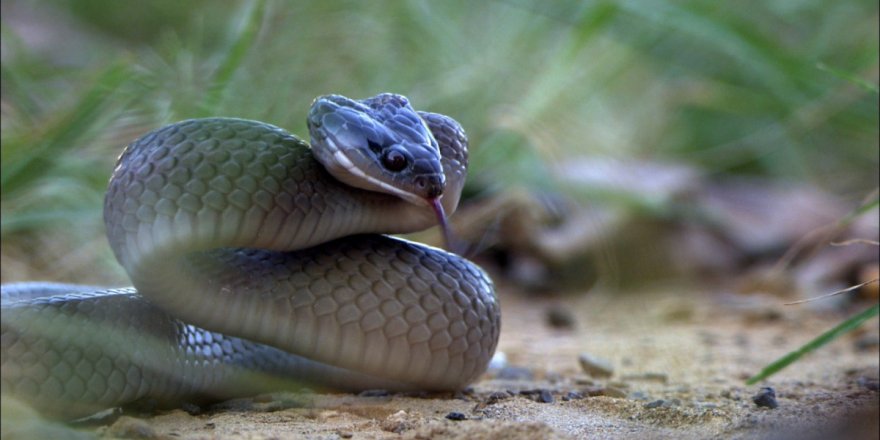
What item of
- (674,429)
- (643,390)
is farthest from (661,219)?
(674,429)

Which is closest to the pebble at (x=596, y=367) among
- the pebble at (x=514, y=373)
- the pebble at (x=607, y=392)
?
the pebble at (x=514, y=373)

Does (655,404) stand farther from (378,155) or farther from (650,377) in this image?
(378,155)

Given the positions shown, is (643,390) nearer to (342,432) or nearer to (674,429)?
(674,429)

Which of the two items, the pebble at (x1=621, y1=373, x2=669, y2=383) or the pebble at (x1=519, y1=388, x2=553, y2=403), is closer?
the pebble at (x1=519, y1=388, x2=553, y2=403)

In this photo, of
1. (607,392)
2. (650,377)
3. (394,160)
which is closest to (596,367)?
(650,377)

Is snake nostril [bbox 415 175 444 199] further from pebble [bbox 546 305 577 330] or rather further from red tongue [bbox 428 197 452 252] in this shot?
pebble [bbox 546 305 577 330]

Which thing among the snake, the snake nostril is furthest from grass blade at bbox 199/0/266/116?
the snake nostril
